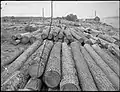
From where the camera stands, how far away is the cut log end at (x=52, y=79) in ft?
9.39

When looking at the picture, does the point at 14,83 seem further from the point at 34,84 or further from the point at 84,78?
the point at 84,78

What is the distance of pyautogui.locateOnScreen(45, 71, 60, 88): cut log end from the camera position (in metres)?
2.86

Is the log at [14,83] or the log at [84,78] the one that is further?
the log at [84,78]

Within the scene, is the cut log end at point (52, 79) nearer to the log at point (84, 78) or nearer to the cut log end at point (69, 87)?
the cut log end at point (69, 87)

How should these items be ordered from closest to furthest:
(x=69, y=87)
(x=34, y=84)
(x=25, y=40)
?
(x=69, y=87), (x=34, y=84), (x=25, y=40)

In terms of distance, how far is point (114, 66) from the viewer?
13.8 feet

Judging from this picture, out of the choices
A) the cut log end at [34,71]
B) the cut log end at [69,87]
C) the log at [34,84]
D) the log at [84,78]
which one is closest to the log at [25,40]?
the log at [84,78]

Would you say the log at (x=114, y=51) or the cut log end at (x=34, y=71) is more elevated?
the log at (x=114, y=51)

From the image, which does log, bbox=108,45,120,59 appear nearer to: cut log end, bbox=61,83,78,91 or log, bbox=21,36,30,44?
cut log end, bbox=61,83,78,91

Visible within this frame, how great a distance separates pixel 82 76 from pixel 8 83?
70.2 inches

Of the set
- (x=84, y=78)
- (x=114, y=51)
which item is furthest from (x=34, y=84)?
(x=114, y=51)

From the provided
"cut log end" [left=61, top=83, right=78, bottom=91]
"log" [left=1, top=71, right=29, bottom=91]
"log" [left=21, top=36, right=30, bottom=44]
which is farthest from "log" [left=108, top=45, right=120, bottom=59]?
"log" [left=21, top=36, right=30, bottom=44]

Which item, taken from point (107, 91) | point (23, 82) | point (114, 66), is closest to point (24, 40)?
point (23, 82)

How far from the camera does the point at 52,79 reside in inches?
113
